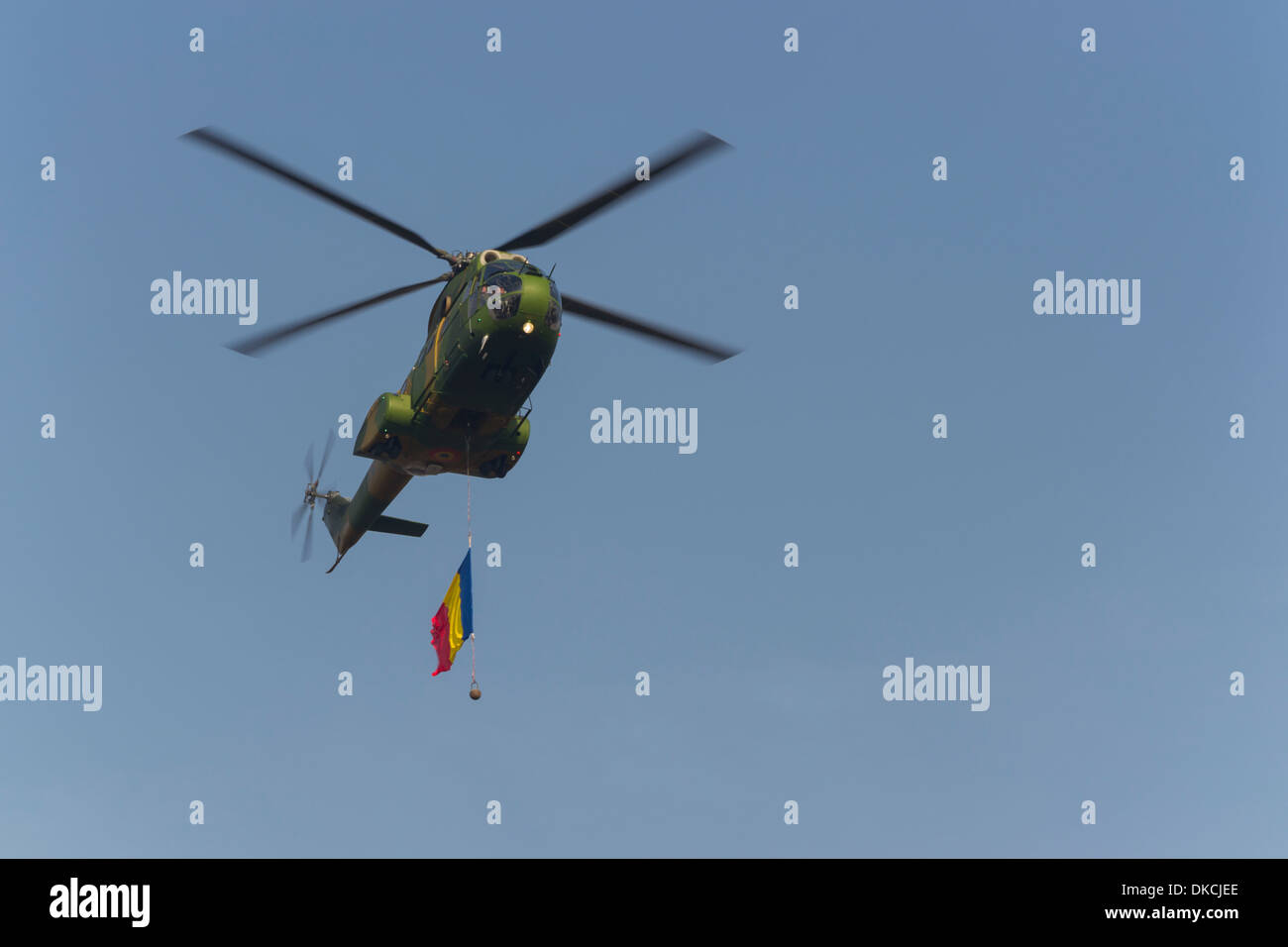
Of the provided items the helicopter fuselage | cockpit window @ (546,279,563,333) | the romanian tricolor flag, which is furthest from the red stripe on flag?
cockpit window @ (546,279,563,333)

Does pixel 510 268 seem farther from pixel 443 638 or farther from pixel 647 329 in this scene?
pixel 443 638

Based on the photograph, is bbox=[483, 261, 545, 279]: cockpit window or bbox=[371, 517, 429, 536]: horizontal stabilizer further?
bbox=[371, 517, 429, 536]: horizontal stabilizer

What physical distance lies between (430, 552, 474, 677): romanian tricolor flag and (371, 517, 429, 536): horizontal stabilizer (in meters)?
7.83

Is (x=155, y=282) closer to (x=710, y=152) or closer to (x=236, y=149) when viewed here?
(x=236, y=149)

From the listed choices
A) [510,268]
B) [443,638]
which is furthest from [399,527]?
[510,268]

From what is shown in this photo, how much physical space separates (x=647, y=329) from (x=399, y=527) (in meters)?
11.0

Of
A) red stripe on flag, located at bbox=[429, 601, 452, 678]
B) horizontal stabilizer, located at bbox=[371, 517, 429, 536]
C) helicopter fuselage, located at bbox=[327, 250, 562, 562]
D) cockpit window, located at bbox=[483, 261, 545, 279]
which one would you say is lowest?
red stripe on flag, located at bbox=[429, 601, 452, 678]

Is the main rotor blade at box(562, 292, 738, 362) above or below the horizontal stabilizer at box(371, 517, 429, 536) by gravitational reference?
above

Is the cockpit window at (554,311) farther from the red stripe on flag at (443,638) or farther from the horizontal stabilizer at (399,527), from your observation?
the horizontal stabilizer at (399,527)

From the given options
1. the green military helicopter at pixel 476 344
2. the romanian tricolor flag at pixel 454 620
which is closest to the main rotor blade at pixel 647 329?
the green military helicopter at pixel 476 344

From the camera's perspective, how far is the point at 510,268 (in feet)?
98.4

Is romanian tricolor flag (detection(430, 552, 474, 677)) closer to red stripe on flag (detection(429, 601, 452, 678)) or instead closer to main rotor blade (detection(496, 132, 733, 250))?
red stripe on flag (detection(429, 601, 452, 678))

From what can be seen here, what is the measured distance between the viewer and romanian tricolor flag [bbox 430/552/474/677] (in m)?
30.6
